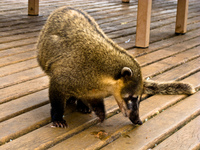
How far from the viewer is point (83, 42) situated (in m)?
2.69

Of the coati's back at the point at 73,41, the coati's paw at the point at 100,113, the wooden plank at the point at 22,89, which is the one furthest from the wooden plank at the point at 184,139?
the wooden plank at the point at 22,89

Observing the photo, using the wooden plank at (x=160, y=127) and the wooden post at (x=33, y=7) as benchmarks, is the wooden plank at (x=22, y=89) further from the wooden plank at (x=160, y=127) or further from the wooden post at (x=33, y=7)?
the wooden post at (x=33, y=7)

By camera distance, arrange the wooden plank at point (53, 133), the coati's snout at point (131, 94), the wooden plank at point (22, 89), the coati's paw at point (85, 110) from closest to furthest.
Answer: the wooden plank at point (53, 133) < the coati's snout at point (131, 94) < the coati's paw at point (85, 110) < the wooden plank at point (22, 89)

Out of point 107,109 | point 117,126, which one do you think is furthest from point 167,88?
point 117,126

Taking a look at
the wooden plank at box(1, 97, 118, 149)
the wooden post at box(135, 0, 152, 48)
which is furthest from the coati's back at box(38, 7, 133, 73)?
the wooden post at box(135, 0, 152, 48)

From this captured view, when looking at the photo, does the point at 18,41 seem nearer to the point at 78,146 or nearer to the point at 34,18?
the point at 34,18

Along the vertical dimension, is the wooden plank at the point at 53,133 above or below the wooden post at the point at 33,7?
below

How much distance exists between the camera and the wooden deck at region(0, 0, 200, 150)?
8.02 feet

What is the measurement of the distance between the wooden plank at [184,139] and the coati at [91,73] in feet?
0.97

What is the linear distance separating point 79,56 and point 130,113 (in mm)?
579

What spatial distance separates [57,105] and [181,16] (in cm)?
371

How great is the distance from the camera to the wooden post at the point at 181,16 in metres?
5.67

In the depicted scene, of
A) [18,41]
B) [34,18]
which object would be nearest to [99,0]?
[34,18]

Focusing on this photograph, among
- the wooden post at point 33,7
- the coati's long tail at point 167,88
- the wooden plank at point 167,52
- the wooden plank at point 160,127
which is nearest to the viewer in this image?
the wooden plank at point 160,127
